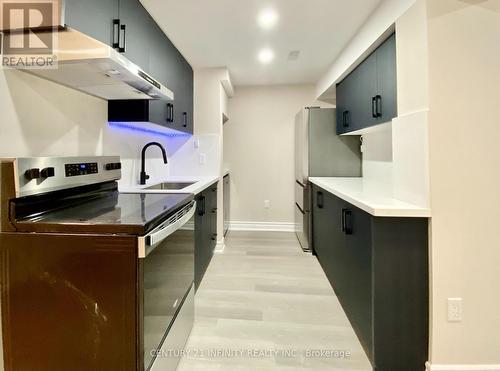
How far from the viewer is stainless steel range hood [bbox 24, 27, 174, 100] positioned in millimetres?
1130

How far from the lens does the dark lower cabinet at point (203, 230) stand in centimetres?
230

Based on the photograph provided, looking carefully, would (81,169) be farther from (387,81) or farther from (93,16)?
(387,81)

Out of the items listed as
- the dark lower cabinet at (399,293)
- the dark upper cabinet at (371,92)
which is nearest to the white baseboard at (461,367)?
the dark lower cabinet at (399,293)

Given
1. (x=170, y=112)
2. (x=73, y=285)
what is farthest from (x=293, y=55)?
(x=73, y=285)

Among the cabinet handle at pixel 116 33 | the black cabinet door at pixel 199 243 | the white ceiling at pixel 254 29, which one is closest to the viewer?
the cabinet handle at pixel 116 33

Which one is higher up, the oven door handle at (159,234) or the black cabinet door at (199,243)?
the oven door handle at (159,234)

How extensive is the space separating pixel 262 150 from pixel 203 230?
2.18 m

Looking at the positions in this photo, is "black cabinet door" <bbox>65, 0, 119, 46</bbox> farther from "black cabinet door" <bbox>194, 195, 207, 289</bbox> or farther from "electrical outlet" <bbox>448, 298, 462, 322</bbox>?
"electrical outlet" <bbox>448, 298, 462, 322</bbox>

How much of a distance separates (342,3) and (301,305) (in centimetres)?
227

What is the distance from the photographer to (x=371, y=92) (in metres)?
2.20

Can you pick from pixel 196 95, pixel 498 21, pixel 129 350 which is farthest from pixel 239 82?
pixel 129 350

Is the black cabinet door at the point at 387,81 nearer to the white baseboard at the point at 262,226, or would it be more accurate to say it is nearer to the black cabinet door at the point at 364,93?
the black cabinet door at the point at 364,93

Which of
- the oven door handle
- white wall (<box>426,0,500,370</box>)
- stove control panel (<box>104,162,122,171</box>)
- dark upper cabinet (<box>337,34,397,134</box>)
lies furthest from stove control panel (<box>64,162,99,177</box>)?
dark upper cabinet (<box>337,34,397,134</box>)

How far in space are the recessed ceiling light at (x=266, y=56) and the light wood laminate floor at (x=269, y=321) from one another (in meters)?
2.25
